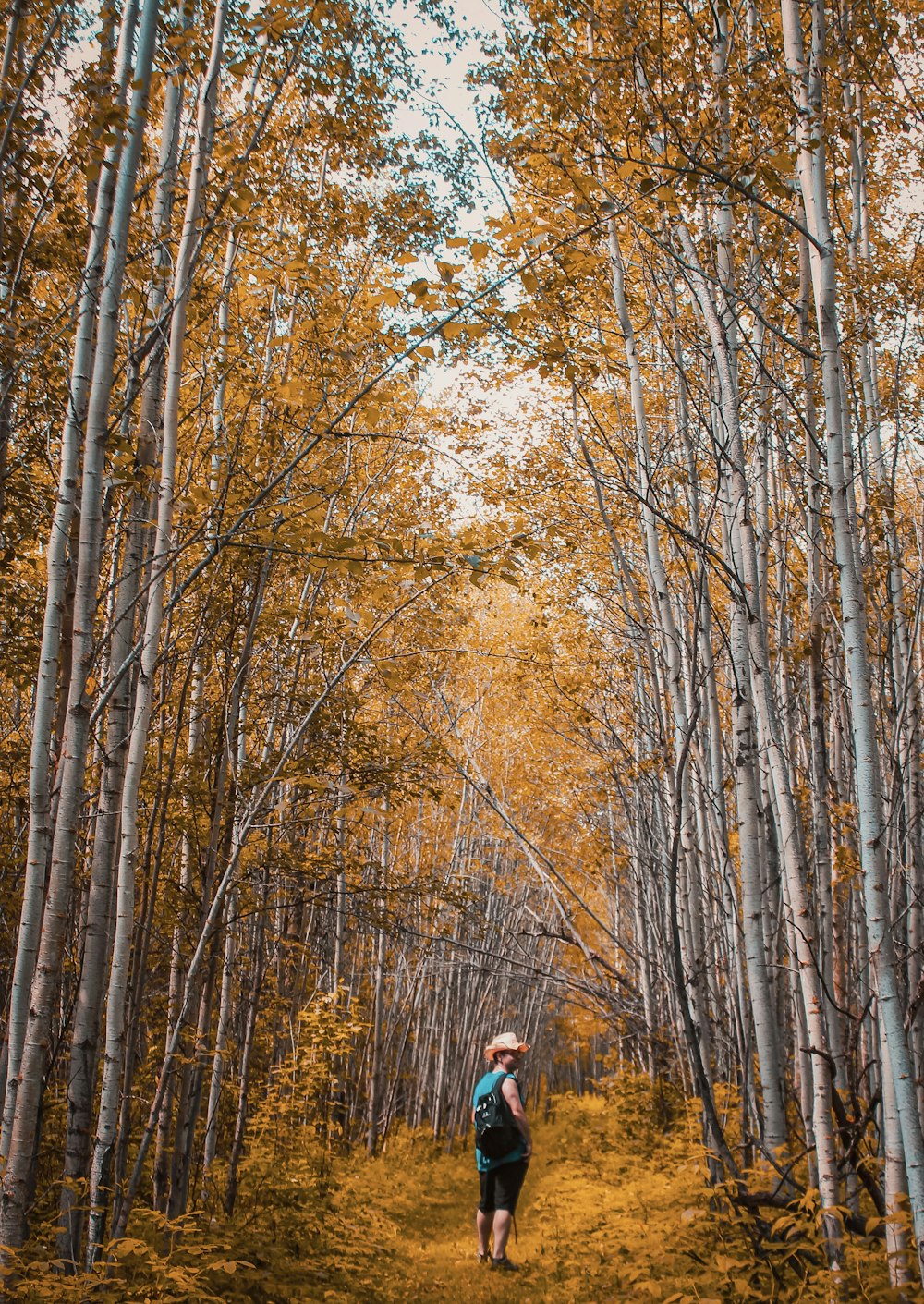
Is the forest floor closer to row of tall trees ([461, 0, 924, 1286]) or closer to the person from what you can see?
the person

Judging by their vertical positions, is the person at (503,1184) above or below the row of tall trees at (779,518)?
below

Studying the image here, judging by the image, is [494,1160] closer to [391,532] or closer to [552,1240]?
[552,1240]

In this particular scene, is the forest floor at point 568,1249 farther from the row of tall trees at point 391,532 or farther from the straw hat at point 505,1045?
the straw hat at point 505,1045

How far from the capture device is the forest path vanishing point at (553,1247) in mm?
3713

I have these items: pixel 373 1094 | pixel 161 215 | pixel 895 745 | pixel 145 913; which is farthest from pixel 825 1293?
pixel 373 1094

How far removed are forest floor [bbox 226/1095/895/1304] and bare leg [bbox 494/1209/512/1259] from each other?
160 mm

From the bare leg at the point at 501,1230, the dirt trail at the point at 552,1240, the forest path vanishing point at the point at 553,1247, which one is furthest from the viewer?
the bare leg at the point at 501,1230

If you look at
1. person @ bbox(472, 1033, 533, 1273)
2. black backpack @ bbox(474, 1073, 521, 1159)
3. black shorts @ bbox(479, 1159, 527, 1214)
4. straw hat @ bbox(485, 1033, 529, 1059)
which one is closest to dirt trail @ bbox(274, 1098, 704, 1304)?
person @ bbox(472, 1033, 533, 1273)

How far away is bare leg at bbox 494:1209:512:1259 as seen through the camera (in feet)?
18.0

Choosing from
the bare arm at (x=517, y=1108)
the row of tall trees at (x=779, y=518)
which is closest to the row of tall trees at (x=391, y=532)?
the row of tall trees at (x=779, y=518)

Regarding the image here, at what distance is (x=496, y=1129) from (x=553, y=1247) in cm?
82

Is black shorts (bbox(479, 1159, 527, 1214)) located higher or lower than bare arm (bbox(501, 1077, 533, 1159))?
lower

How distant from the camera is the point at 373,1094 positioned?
10133 mm

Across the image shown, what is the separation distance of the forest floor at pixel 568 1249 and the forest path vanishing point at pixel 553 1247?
1 cm
